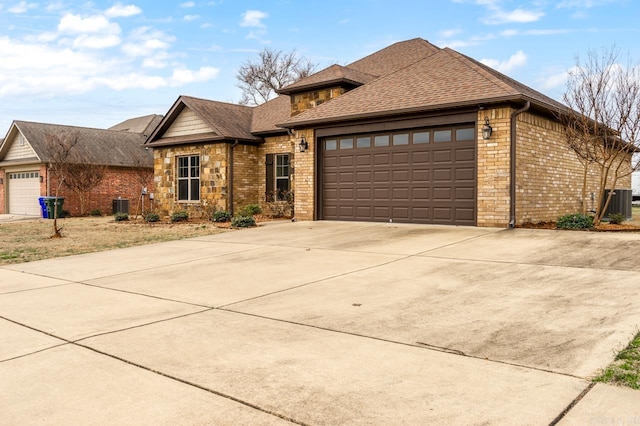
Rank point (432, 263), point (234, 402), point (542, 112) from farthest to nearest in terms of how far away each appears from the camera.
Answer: point (542, 112)
point (432, 263)
point (234, 402)

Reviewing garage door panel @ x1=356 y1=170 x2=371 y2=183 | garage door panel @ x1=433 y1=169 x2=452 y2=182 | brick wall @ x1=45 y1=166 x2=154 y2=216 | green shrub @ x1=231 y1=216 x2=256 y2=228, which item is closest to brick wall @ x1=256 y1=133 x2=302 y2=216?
green shrub @ x1=231 y1=216 x2=256 y2=228

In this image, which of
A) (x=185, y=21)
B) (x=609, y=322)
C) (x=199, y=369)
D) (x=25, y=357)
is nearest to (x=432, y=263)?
(x=609, y=322)

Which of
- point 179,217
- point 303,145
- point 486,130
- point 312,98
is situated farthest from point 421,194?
point 179,217

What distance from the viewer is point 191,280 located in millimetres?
7418

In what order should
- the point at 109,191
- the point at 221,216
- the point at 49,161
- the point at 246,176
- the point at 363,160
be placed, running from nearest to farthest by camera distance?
the point at 363,160 < the point at 221,216 < the point at 246,176 < the point at 49,161 < the point at 109,191

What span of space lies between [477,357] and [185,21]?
799 inches

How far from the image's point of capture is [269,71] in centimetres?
4484

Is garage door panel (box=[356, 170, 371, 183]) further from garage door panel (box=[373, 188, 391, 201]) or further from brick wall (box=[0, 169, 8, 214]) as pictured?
brick wall (box=[0, 169, 8, 214])

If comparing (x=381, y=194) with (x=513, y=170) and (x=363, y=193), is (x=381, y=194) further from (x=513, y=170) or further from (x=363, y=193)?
(x=513, y=170)

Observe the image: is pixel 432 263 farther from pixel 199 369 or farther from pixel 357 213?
pixel 357 213

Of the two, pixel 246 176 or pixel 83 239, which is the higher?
pixel 246 176

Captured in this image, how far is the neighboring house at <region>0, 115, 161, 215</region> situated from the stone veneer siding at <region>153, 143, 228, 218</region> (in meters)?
6.78

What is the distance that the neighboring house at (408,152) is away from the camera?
12289 mm

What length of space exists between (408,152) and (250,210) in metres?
7.74
